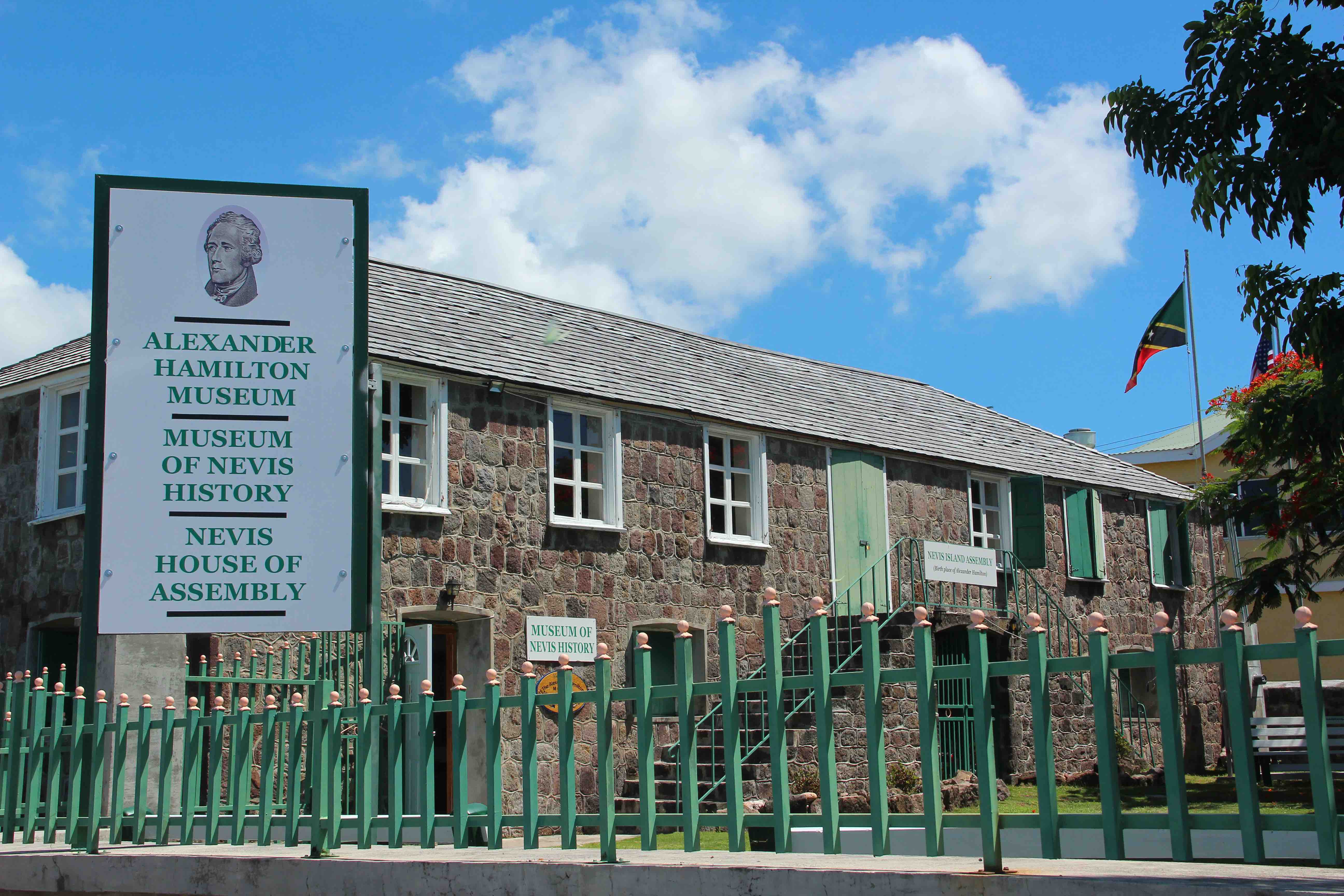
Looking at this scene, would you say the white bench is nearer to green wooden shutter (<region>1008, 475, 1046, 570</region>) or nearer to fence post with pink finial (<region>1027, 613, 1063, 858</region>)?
green wooden shutter (<region>1008, 475, 1046, 570</region>)

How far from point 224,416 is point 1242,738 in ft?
21.0

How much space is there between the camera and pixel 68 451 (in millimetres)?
15445

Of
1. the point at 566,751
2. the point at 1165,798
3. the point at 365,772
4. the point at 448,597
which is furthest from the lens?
the point at 448,597

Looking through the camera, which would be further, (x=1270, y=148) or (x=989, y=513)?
(x=989, y=513)

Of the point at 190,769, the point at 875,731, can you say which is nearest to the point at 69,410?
the point at 190,769

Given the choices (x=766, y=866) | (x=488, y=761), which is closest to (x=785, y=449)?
(x=488, y=761)

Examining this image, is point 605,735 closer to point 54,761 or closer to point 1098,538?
point 54,761

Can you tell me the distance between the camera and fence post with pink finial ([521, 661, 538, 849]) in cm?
734

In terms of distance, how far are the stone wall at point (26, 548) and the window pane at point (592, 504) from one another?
567cm

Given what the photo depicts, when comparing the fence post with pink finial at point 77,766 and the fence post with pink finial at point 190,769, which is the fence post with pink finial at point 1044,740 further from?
the fence post with pink finial at point 77,766

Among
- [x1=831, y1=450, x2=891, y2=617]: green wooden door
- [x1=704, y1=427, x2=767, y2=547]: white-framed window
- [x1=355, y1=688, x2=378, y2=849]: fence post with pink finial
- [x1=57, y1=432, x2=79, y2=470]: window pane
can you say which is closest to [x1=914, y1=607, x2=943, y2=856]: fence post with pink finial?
[x1=355, y1=688, x2=378, y2=849]: fence post with pink finial

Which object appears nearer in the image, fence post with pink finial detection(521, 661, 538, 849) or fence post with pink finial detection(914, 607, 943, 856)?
fence post with pink finial detection(914, 607, 943, 856)

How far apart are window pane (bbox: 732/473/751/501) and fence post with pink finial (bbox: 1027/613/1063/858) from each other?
1326 centimetres

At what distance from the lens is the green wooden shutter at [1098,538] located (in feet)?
76.4
